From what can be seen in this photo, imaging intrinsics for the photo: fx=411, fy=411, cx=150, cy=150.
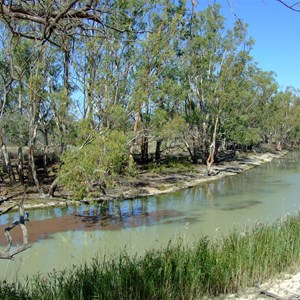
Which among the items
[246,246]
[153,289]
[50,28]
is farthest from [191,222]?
[50,28]

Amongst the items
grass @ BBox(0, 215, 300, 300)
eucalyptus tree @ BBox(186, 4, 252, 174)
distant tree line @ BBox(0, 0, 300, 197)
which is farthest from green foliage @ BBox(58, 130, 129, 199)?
eucalyptus tree @ BBox(186, 4, 252, 174)

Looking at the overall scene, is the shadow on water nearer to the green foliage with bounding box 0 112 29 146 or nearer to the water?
the water

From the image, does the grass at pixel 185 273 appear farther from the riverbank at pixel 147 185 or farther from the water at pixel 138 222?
the riverbank at pixel 147 185

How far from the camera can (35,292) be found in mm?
4656

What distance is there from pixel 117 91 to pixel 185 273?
12284 millimetres

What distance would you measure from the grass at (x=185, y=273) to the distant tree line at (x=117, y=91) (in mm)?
2317

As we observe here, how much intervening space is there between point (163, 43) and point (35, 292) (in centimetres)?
1571

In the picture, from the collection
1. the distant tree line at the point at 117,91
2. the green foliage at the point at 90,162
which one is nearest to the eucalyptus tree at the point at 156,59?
the distant tree line at the point at 117,91

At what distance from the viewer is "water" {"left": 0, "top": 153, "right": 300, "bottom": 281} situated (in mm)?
9531

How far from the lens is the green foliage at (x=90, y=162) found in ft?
42.9

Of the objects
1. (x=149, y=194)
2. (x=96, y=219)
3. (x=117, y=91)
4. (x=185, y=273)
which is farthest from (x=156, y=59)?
(x=185, y=273)

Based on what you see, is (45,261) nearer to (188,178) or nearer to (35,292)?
(35,292)

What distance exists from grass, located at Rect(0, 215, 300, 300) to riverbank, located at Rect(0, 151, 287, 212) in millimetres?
6607

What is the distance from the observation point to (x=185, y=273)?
17.6 ft
